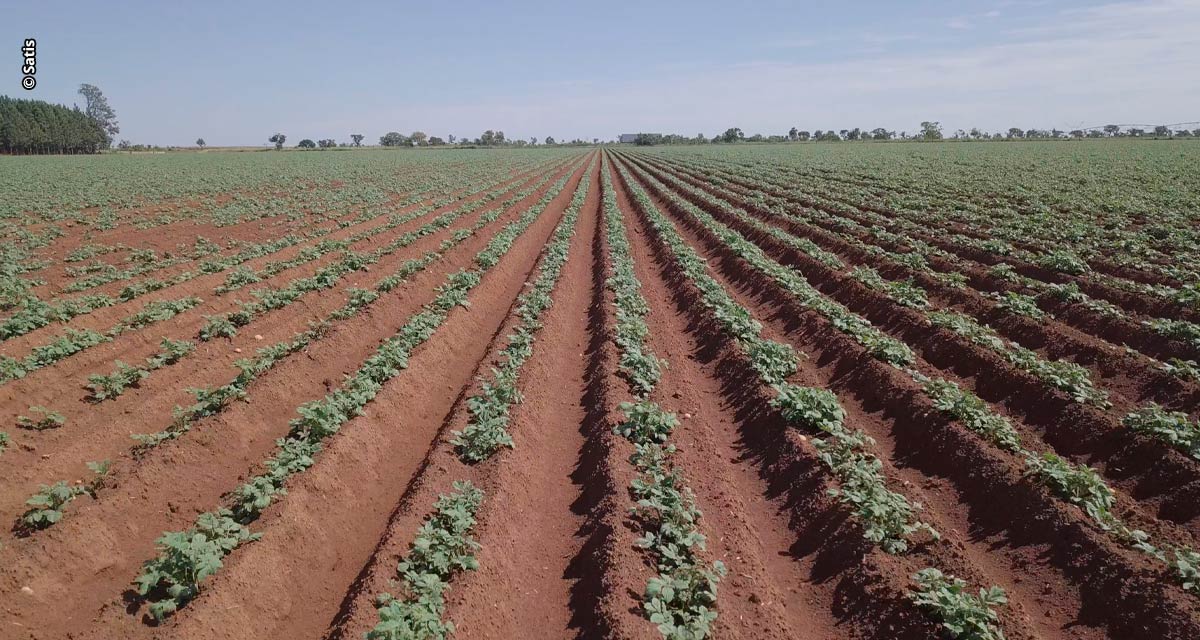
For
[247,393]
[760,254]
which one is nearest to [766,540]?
[247,393]

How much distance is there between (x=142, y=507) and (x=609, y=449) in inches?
202

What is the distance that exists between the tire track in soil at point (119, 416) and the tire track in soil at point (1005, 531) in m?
9.39

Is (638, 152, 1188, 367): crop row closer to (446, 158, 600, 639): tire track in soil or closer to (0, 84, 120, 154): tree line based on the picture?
(446, 158, 600, 639): tire track in soil

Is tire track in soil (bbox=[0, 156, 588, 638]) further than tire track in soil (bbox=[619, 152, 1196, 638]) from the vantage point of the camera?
Yes

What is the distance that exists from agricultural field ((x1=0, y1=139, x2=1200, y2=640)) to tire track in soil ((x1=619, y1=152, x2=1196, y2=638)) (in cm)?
3

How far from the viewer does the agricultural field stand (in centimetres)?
515

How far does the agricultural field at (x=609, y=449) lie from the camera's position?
5152mm

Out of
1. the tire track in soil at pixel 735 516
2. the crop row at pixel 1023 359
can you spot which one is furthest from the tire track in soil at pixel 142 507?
the crop row at pixel 1023 359

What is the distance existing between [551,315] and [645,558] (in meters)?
7.83

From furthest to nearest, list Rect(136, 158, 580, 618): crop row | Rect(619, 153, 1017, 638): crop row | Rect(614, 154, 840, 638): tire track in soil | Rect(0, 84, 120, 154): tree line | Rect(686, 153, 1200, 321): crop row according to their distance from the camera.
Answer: Rect(0, 84, 120, 154): tree line → Rect(686, 153, 1200, 321): crop row → Rect(614, 154, 840, 638): tire track in soil → Rect(136, 158, 580, 618): crop row → Rect(619, 153, 1017, 638): crop row

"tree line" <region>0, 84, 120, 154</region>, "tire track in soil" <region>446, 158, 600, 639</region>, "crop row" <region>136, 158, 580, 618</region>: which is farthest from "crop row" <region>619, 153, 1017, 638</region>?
"tree line" <region>0, 84, 120, 154</region>

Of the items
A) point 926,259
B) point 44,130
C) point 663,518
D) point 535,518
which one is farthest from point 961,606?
point 44,130

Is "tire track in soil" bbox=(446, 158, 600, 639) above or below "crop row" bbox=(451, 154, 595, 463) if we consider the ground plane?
below

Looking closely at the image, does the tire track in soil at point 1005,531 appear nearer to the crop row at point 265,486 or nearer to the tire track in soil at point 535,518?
the tire track in soil at point 535,518
